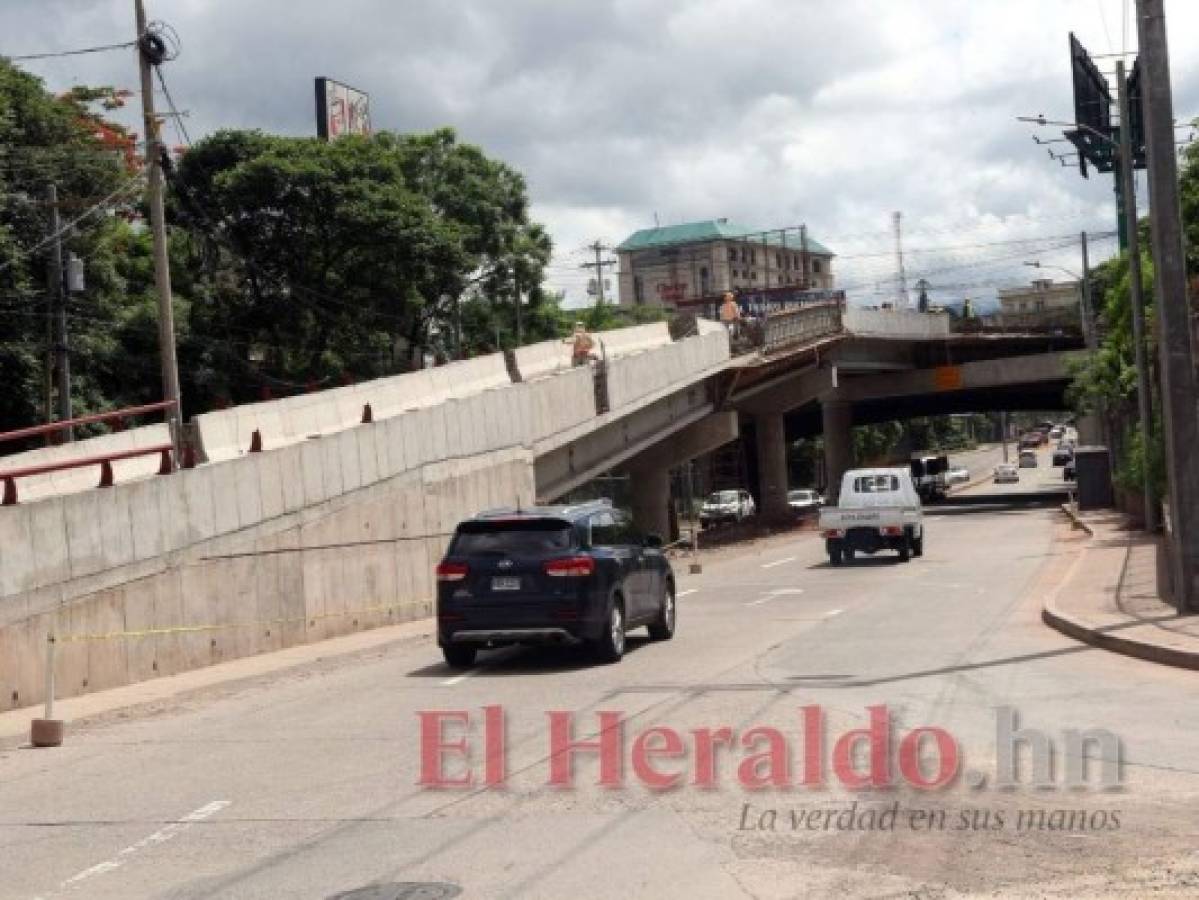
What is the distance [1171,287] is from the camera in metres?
17.7

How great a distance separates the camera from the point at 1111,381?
48906 millimetres

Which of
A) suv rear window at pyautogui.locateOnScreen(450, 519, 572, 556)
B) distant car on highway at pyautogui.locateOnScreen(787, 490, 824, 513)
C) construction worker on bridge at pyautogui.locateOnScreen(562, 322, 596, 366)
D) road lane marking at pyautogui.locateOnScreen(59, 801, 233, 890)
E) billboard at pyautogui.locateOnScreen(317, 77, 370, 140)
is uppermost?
billboard at pyautogui.locateOnScreen(317, 77, 370, 140)

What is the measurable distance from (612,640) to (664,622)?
282 cm

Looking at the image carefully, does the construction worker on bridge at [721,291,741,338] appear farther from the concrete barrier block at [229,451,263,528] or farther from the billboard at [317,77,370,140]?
the concrete barrier block at [229,451,263,528]

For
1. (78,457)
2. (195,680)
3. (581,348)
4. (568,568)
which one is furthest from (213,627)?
(581,348)

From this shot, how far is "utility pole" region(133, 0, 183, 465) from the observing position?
85.7 ft

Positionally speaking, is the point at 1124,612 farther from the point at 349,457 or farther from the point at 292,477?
the point at 349,457

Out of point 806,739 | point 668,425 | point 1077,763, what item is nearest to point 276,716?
point 806,739

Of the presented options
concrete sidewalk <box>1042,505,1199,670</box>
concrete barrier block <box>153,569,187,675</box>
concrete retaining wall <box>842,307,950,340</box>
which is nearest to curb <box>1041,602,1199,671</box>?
concrete sidewalk <box>1042,505,1199,670</box>

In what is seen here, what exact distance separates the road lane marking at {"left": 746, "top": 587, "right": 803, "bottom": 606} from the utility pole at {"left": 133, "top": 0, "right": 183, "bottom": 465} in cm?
1017

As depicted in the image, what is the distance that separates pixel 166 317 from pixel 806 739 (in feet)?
58.8

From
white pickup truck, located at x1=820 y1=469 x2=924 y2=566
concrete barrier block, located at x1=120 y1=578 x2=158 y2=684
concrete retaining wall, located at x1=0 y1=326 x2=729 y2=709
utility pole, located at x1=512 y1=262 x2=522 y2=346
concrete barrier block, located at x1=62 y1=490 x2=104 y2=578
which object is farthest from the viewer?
utility pole, located at x1=512 y1=262 x2=522 y2=346

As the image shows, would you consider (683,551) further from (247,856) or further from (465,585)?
(247,856)

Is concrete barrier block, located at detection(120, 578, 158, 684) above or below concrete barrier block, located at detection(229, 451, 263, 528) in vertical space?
below
